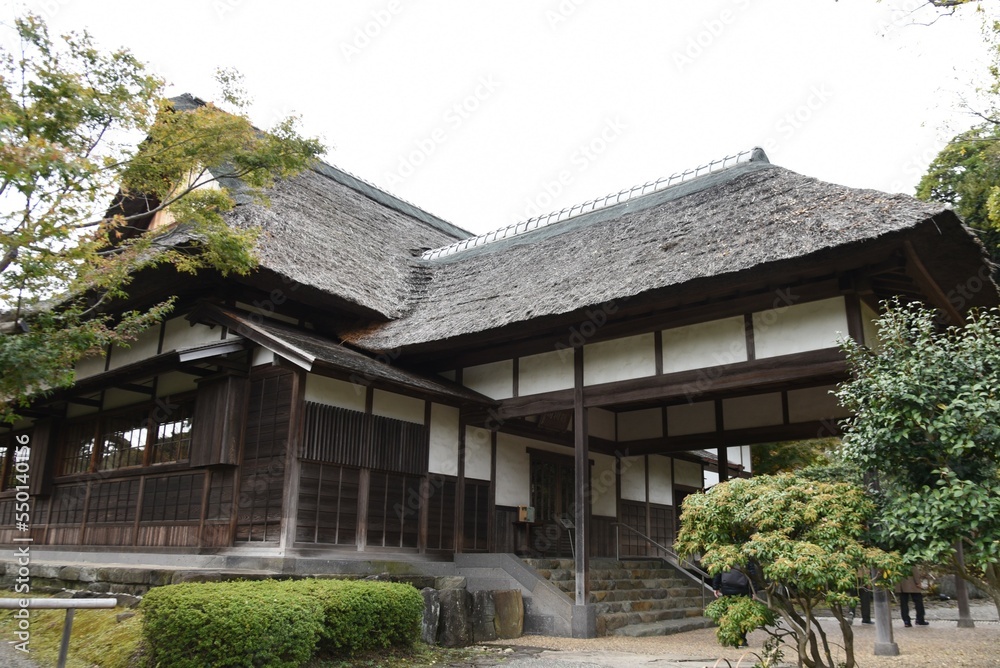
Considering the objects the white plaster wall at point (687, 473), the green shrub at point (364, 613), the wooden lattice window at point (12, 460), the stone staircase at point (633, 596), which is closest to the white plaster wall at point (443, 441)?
the stone staircase at point (633, 596)

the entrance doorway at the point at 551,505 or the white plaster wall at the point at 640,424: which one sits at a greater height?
the white plaster wall at the point at 640,424

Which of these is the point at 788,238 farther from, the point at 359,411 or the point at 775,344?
the point at 359,411

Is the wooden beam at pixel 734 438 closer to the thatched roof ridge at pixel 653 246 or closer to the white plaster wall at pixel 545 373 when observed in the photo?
the white plaster wall at pixel 545 373

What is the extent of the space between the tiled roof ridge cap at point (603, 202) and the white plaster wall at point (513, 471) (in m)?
4.50

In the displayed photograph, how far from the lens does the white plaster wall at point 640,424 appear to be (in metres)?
14.5

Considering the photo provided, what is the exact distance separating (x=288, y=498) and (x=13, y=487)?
8529 millimetres

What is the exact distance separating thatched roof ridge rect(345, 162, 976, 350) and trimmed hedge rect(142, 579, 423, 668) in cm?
455

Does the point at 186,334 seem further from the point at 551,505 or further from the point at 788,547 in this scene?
the point at 788,547

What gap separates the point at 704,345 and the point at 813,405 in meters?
3.57

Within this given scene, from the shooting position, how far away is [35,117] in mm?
7355

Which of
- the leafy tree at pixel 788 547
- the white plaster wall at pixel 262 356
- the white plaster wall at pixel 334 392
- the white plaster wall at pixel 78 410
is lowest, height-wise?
the leafy tree at pixel 788 547

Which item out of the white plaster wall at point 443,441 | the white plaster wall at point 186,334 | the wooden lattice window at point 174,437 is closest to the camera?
the wooden lattice window at point 174,437

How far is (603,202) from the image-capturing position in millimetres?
14469

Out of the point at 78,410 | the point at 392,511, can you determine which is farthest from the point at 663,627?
the point at 78,410
